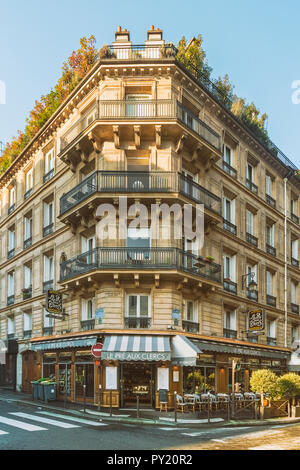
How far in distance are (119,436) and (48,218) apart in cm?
1663

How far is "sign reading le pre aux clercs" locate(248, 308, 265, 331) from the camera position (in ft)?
83.3

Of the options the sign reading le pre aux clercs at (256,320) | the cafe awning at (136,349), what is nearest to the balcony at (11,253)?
the cafe awning at (136,349)

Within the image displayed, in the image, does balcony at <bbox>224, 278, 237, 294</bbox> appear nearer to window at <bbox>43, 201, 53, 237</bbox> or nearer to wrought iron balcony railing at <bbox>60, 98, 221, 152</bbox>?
wrought iron balcony railing at <bbox>60, 98, 221, 152</bbox>

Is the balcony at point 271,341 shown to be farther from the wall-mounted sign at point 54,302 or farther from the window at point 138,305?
the wall-mounted sign at point 54,302

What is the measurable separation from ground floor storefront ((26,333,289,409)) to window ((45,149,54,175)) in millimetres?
9875

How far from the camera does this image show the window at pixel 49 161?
28219 mm

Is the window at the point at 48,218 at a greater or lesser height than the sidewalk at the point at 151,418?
greater

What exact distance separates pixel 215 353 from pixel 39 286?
34.6 feet

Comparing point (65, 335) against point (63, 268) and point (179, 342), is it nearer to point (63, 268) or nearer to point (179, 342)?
point (63, 268)

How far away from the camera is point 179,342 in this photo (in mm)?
19922

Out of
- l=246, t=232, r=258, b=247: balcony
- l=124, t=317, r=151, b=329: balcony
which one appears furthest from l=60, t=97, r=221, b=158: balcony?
l=124, t=317, r=151, b=329: balcony

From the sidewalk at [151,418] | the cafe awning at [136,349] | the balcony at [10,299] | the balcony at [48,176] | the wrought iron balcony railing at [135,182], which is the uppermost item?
the balcony at [48,176]

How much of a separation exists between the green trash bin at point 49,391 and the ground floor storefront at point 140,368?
0.86m

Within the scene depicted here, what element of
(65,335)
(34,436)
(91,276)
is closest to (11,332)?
(65,335)
